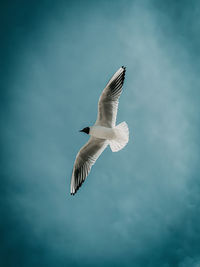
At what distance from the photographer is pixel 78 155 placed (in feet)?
22.1

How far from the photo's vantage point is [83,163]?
6789mm

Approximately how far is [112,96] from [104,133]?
2.49 ft

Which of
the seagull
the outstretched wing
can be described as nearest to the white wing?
the seagull

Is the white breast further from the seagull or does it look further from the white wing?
the white wing

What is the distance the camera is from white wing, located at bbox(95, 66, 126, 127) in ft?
21.3

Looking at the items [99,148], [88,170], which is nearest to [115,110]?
[99,148]

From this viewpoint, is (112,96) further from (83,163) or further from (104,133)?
(83,163)

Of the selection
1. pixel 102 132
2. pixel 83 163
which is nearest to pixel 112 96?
pixel 102 132

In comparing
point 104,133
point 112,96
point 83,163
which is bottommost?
point 83,163

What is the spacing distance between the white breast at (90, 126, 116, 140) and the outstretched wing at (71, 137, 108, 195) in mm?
268

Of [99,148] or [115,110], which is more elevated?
[115,110]

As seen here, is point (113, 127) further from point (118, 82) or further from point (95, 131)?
point (118, 82)

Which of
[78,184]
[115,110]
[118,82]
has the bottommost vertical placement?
[78,184]

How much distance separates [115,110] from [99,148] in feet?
2.91
